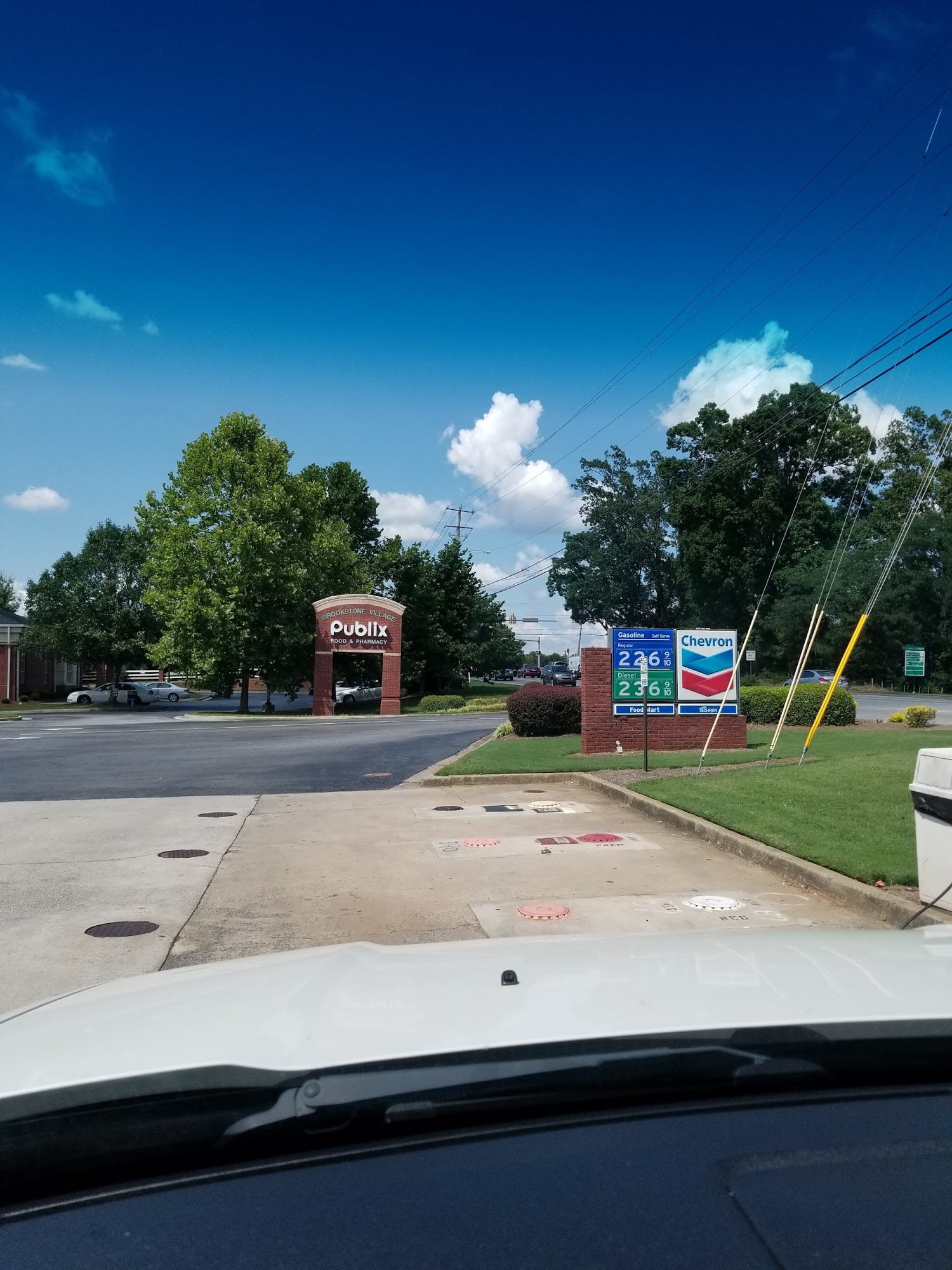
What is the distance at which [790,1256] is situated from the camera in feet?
4.81

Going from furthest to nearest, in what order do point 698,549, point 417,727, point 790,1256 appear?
point 698,549
point 417,727
point 790,1256

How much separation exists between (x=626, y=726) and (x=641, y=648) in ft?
4.99

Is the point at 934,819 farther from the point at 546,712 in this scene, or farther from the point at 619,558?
the point at 619,558

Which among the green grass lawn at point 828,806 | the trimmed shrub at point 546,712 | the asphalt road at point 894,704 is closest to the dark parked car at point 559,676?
the asphalt road at point 894,704

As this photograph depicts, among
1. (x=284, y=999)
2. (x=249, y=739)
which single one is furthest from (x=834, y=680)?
(x=249, y=739)

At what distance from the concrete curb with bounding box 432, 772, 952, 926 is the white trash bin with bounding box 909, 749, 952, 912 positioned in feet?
0.92

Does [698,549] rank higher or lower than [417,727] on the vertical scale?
higher

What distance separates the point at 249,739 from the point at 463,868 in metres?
18.8

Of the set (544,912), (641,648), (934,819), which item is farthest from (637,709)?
(934,819)

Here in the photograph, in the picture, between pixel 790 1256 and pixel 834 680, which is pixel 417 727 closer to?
pixel 834 680

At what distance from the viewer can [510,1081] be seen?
6.01ft

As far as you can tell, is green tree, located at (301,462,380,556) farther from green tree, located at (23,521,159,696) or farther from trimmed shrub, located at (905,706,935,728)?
trimmed shrub, located at (905,706,935,728)

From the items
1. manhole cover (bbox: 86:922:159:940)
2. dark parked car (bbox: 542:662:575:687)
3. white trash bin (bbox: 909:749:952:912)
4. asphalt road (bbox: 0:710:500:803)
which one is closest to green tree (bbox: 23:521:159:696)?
asphalt road (bbox: 0:710:500:803)

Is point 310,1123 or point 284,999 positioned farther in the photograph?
point 284,999
